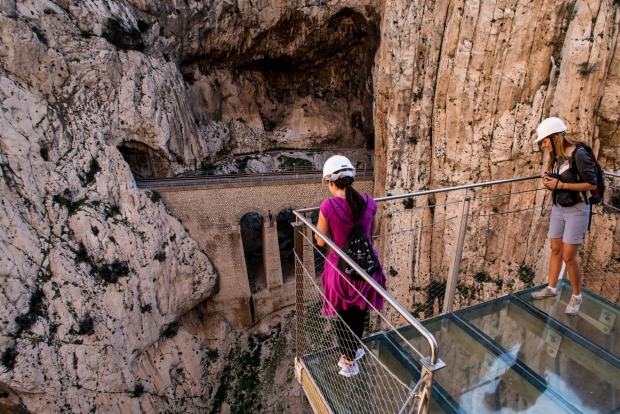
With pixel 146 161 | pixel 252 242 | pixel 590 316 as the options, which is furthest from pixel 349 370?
pixel 252 242

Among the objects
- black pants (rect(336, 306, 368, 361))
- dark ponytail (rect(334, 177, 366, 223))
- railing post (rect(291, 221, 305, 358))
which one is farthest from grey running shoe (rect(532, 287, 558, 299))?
railing post (rect(291, 221, 305, 358))

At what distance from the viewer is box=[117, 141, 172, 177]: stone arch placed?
14408mm

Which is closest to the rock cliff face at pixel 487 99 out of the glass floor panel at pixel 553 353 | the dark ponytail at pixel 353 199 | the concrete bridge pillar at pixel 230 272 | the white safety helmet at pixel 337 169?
the glass floor panel at pixel 553 353

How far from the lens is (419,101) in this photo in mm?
10773

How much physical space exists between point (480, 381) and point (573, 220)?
77.1 inches

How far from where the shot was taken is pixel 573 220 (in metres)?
3.29

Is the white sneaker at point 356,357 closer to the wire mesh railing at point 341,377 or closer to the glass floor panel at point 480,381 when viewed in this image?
the wire mesh railing at point 341,377

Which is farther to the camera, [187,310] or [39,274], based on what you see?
[187,310]

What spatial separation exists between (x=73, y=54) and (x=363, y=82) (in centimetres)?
1457

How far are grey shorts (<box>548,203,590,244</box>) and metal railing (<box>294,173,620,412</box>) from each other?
1.93 feet

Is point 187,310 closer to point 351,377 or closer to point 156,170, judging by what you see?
point 156,170

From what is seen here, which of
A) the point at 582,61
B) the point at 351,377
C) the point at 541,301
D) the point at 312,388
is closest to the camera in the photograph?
the point at 351,377

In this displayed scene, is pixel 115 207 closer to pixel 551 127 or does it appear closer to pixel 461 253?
pixel 461 253

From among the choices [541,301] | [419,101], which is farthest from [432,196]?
[541,301]
